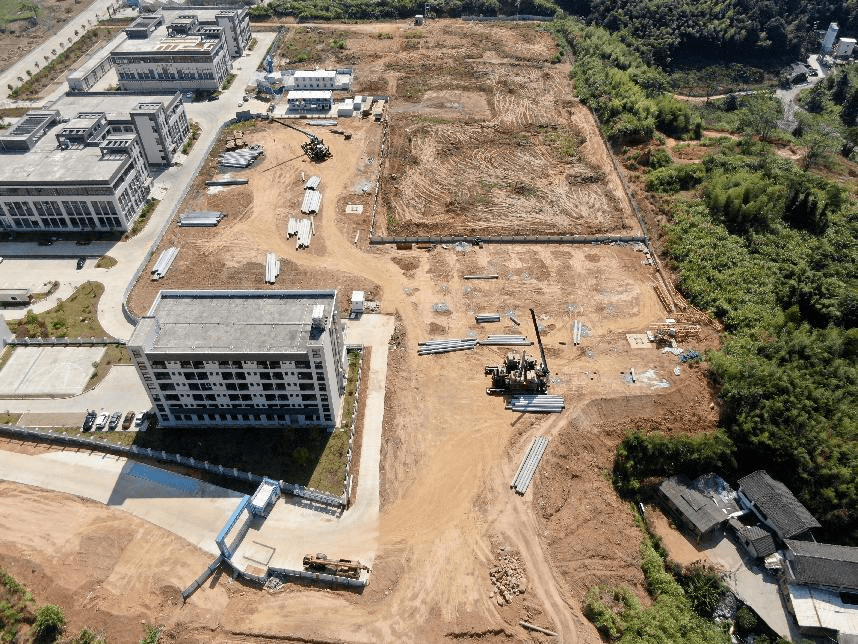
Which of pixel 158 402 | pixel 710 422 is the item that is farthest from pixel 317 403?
pixel 710 422

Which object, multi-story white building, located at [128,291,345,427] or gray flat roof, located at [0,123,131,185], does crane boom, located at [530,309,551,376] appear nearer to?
multi-story white building, located at [128,291,345,427]

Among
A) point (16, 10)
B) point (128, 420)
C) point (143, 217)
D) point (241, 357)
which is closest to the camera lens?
point (241, 357)

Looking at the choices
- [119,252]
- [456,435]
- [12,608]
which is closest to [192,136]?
[119,252]

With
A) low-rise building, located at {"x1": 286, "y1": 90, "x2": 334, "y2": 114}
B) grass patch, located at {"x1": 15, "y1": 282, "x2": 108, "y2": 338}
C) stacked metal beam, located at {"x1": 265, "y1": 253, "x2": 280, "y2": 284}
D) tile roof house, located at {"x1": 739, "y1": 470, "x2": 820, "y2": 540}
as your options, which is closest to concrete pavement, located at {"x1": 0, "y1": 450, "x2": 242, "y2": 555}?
grass patch, located at {"x1": 15, "y1": 282, "x2": 108, "y2": 338}

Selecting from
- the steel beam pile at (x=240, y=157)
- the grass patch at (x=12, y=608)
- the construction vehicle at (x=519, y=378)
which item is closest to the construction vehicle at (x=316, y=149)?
the steel beam pile at (x=240, y=157)

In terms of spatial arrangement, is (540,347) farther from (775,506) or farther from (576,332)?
(775,506)
